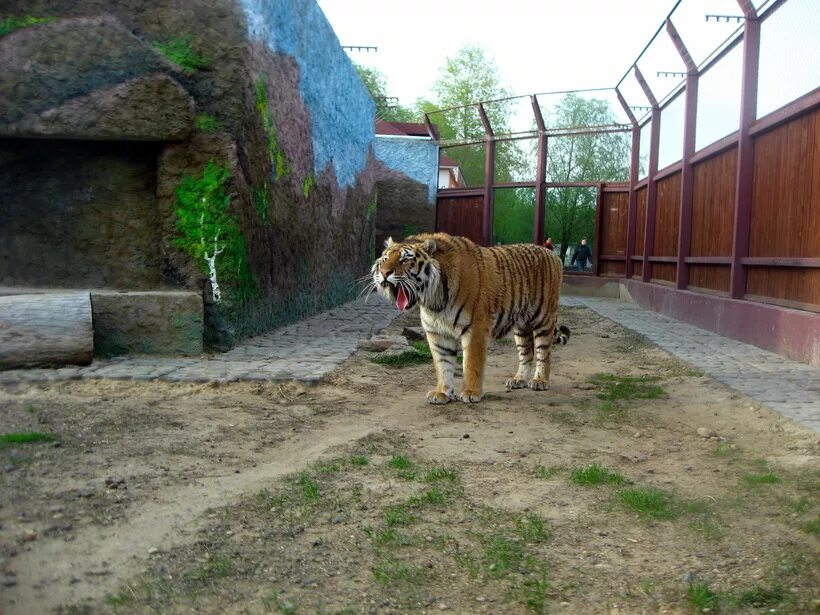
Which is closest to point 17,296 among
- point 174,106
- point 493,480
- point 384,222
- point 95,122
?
point 95,122

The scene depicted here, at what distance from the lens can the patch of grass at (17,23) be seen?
668 cm

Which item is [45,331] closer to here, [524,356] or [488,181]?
[524,356]

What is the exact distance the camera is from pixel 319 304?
444 inches

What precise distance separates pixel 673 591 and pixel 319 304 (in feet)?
29.8

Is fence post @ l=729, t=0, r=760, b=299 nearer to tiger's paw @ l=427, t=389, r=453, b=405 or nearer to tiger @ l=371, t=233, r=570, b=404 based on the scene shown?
tiger @ l=371, t=233, r=570, b=404

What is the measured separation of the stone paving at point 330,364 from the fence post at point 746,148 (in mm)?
997

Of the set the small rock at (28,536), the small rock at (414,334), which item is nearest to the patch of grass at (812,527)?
the small rock at (28,536)

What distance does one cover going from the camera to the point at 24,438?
4004 millimetres

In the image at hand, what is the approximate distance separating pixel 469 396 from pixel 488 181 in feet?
43.0

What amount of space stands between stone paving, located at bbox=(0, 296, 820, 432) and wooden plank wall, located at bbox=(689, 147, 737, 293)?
111 centimetres

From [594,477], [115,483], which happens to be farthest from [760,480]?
[115,483]

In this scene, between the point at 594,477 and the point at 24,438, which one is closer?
the point at 594,477

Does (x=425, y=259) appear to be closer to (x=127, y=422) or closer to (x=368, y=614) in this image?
(x=127, y=422)

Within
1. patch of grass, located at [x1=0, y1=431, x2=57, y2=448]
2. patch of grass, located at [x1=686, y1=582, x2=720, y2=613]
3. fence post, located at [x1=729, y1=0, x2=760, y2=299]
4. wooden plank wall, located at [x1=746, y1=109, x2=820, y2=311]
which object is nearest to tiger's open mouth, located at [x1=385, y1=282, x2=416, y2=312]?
patch of grass, located at [x1=0, y1=431, x2=57, y2=448]
